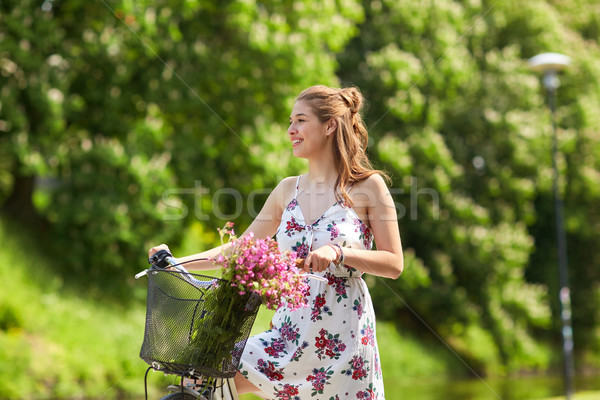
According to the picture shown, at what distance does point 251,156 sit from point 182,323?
9252mm

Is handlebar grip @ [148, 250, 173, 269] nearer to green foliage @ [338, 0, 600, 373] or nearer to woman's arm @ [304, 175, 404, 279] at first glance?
woman's arm @ [304, 175, 404, 279]

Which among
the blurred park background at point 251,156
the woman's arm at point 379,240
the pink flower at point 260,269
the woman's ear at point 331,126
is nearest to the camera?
the pink flower at point 260,269

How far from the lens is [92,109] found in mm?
11273

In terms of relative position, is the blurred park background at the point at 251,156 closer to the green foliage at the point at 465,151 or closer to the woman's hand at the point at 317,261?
the green foliage at the point at 465,151

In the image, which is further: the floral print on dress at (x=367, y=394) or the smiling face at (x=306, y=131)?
the smiling face at (x=306, y=131)

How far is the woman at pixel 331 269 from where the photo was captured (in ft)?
9.39

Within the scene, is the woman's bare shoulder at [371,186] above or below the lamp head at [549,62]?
below

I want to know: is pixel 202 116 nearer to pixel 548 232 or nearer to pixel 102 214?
pixel 102 214

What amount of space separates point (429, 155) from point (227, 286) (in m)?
13.0

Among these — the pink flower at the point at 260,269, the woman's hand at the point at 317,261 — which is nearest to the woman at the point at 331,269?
the woman's hand at the point at 317,261

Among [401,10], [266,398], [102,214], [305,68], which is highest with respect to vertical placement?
[401,10]

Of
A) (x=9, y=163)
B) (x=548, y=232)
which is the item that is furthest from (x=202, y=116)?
(x=548, y=232)

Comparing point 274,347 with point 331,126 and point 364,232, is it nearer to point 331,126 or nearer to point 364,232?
point 364,232

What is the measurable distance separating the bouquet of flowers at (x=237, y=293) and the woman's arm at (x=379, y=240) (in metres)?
0.15
